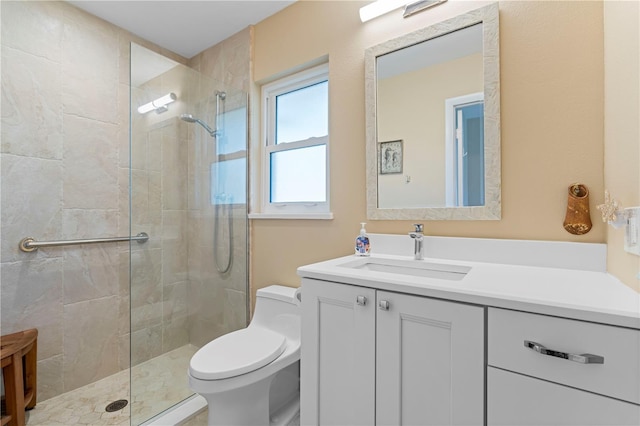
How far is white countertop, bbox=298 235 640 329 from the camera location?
671 millimetres

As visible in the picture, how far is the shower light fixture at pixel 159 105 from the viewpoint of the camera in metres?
1.63

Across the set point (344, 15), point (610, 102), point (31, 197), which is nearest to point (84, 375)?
point (31, 197)

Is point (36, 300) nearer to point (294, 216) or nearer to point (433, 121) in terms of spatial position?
point (294, 216)

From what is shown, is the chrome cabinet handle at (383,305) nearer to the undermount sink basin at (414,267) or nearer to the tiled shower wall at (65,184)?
the undermount sink basin at (414,267)

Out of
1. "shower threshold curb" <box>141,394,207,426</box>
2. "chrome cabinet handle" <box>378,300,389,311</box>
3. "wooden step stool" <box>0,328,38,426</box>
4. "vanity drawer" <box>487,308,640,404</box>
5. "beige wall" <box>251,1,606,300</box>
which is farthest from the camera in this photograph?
"shower threshold curb" <box>141,394,207,426</box>

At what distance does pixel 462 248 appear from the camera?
1301 mm

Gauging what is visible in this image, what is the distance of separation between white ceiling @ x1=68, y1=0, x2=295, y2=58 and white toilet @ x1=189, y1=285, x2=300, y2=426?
1.79m

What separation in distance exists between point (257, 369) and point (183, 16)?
2184mm

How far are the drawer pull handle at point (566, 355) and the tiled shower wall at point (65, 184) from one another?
92.4 inches

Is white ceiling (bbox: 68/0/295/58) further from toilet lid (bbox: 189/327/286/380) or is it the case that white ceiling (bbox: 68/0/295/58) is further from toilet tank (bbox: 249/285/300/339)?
toilet lid (bbox: 189/327/286/380)

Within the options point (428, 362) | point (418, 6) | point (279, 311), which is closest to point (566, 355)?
point (428, 362)

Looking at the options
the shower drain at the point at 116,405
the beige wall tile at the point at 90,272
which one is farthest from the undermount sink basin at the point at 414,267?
the beige wall tile at the point at 90,272

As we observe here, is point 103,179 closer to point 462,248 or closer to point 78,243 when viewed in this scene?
point 78,243

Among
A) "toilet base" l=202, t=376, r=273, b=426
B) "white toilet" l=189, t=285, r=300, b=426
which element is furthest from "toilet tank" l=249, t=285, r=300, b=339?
"toilet base" l=202, t=376, r=273, b=426
